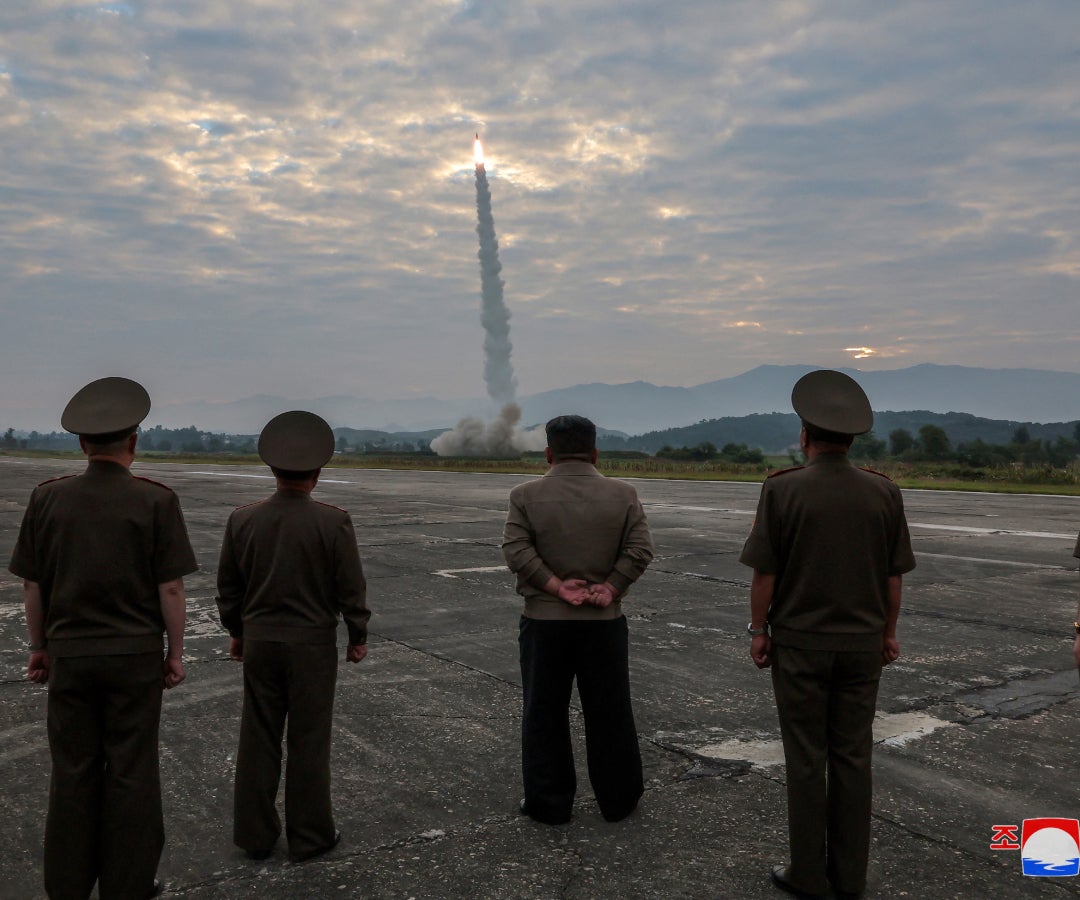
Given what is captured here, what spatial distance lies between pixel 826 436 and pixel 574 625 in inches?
56.4

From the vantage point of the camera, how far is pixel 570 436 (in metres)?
4.35

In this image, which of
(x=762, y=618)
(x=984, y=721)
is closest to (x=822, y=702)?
(x=762, y=618)

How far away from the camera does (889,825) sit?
4.27 meters

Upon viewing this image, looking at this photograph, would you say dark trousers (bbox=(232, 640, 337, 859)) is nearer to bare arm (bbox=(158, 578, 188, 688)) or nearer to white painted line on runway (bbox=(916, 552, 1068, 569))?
bare arm (bbox=(158, 578, 188, 688))

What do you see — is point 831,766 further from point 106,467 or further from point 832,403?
point 106,467

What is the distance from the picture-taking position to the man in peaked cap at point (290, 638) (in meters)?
3.90

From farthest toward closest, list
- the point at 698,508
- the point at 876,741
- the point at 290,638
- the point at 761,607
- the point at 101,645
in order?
the point at 698,508 < the point at 876,741 < the point at 290,638 < the point at 761,607 < the point at 101,645

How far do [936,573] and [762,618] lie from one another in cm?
978

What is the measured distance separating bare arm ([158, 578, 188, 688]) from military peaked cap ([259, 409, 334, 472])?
2.09ft

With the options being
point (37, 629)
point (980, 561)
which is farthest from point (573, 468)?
point (980, 561)

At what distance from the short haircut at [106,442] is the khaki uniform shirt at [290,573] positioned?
58 cm

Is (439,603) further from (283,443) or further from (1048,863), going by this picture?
(1048,863)

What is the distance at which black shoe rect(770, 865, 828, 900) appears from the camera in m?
3.62

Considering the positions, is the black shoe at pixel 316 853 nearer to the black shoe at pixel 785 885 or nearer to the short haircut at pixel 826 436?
the black shoe at pixel 785 885
